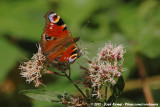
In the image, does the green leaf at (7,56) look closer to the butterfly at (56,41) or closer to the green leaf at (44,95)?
the butterfly at (56,41)

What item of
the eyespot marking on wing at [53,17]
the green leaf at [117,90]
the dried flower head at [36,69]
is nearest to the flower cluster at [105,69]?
the green leaf at [117,90]

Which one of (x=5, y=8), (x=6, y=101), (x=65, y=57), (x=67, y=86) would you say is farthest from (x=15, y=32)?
(x=65, y=57)

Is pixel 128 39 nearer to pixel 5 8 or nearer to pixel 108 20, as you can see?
pixel 108 20

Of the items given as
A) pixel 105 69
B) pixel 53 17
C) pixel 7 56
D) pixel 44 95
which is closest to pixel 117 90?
pixel 105 69

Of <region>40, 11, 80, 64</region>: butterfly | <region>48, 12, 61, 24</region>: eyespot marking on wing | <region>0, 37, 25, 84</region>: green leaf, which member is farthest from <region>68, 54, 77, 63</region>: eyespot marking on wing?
<region>0, 37, 25, 84</region>: green leaf

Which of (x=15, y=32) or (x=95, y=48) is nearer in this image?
(x=95, y=48)

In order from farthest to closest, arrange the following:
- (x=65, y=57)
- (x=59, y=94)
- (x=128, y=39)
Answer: (x=128, y=39) → (x=59, y=94) → (x=65, y=57)

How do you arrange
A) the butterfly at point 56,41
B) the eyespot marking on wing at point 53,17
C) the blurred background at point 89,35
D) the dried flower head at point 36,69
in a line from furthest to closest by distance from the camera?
1. the blurred background at point 89,35
2. the eyespot marking on wing at point 53,17
3. the dried flower head at point 36,69
4. the butterfly at point 56,41
